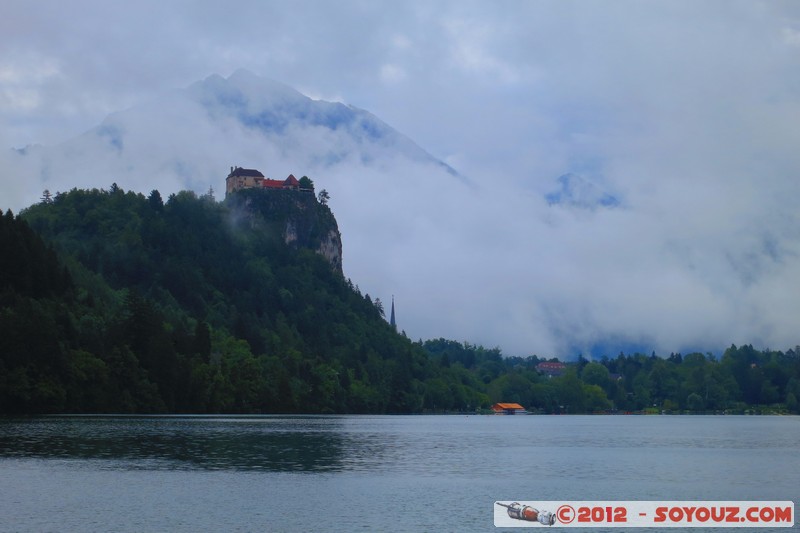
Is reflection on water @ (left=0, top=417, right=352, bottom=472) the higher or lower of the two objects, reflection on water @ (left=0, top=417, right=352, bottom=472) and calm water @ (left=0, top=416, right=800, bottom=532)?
the higher

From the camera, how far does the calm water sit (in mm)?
56562

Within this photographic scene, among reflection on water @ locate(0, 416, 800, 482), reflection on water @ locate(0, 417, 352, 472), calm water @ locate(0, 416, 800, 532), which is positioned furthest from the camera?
reflection on water @ locate(0, 416, 800, 482)

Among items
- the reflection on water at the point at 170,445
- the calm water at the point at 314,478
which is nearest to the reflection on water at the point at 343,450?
the reflection on water at the point at 170,445

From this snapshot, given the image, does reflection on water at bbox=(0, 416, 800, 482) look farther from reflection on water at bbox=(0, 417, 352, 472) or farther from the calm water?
the calm water

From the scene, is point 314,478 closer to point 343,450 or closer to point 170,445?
point 170,445

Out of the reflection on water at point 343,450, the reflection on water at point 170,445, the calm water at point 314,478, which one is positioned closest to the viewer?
the calm water at point 314,478

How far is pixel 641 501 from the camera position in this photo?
6644 cm

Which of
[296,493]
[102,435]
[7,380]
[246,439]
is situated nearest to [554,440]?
[246,439]

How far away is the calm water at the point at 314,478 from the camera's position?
5656 cm

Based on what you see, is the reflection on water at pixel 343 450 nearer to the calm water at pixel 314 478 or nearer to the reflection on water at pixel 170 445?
the reflection on water at pixel 170 445

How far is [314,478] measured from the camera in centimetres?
7638

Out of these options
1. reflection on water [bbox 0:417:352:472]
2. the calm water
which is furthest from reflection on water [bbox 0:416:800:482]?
the calm water

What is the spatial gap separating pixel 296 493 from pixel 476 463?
1197 inches

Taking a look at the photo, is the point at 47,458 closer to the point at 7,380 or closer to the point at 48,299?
the point at 7,380
